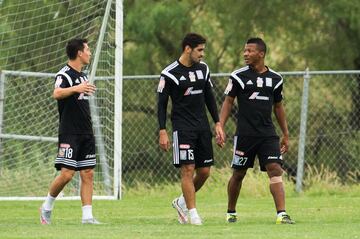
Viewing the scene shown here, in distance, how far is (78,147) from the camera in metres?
11.9

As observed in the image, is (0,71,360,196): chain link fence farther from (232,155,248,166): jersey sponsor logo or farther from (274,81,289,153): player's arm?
(232,155,248,166): jersey sponsor logo

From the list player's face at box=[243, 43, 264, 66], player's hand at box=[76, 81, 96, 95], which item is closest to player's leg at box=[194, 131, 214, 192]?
player's face at box=[243, 43, 264, 66]

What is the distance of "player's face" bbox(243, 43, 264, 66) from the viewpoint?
→ 39.3 feet

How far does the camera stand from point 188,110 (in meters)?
11.9

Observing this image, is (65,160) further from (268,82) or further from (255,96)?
(268,82)

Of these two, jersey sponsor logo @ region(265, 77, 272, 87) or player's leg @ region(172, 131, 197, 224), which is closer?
player's leg @ region(172, 131, 197, 224)

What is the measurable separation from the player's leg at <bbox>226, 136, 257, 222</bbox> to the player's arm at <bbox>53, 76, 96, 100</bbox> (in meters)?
1.69

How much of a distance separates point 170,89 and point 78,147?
1.14m

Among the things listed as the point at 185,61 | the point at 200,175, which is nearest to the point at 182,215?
the point at 200,175

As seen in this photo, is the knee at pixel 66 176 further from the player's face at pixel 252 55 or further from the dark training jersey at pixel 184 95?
the player's face at pixel 252 55

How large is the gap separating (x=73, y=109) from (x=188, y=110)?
1207 millimetres

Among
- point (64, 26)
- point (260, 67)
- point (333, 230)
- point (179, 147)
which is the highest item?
point (64, 26)

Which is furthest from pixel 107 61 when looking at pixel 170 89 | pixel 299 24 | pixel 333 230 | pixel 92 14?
pixel 299 24

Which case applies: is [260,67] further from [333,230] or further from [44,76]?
[44,76]
